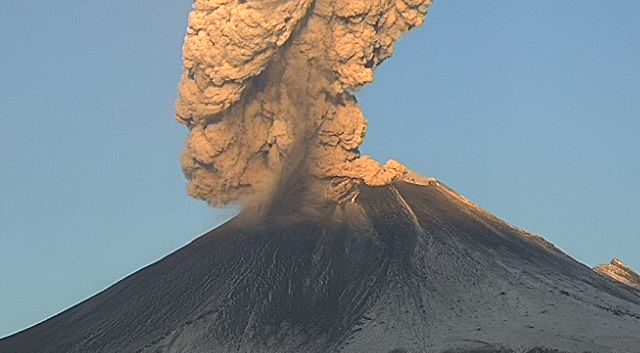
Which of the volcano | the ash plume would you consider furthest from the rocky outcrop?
the ash plume

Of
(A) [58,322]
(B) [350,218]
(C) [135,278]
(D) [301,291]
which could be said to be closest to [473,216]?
(B) [350,218]

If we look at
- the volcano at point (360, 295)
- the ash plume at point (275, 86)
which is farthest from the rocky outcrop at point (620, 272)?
the ash plume at point (275, 86)

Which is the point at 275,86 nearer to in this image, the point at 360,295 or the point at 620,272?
the point at 360,295

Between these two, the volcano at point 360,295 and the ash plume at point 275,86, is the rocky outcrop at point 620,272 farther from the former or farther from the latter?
the ash plume at point 275,86

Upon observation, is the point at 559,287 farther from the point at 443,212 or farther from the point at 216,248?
the point at 216,248

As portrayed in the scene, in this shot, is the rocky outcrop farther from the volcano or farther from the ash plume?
the ash plume
